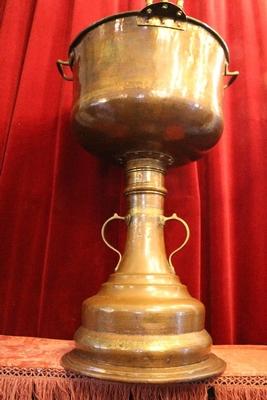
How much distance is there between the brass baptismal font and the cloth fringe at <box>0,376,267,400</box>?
35mm

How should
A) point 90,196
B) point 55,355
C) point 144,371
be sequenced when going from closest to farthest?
point 144,371
point 55,355
point 90,196

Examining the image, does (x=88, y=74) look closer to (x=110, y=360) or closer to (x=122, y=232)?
(x=122, y=232)

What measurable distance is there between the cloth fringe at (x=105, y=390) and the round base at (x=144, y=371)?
0.03 m

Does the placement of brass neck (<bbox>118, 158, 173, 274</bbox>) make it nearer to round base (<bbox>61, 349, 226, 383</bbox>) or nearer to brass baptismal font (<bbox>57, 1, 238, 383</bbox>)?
brass baptismal font (<bbox>57, 1, 238, 383</bbox>)

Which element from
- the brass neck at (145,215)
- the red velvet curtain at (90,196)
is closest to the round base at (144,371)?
the brass neck at (145,215)

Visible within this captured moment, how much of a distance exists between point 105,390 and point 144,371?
0.28 ft

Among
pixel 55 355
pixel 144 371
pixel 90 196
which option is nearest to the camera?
pixel 144 371

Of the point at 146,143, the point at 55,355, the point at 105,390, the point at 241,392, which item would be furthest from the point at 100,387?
the point at 146,143

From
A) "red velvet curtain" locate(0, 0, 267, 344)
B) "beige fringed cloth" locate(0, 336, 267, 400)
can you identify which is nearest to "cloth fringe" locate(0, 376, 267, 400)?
"beige fringed cloth" locate(0, 336, 267, 400)

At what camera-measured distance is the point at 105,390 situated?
751mm

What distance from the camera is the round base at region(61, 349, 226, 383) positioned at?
27.9 inches

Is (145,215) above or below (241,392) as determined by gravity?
above

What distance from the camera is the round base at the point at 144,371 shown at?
71 centimetres

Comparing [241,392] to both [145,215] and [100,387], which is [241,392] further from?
[145,215]
